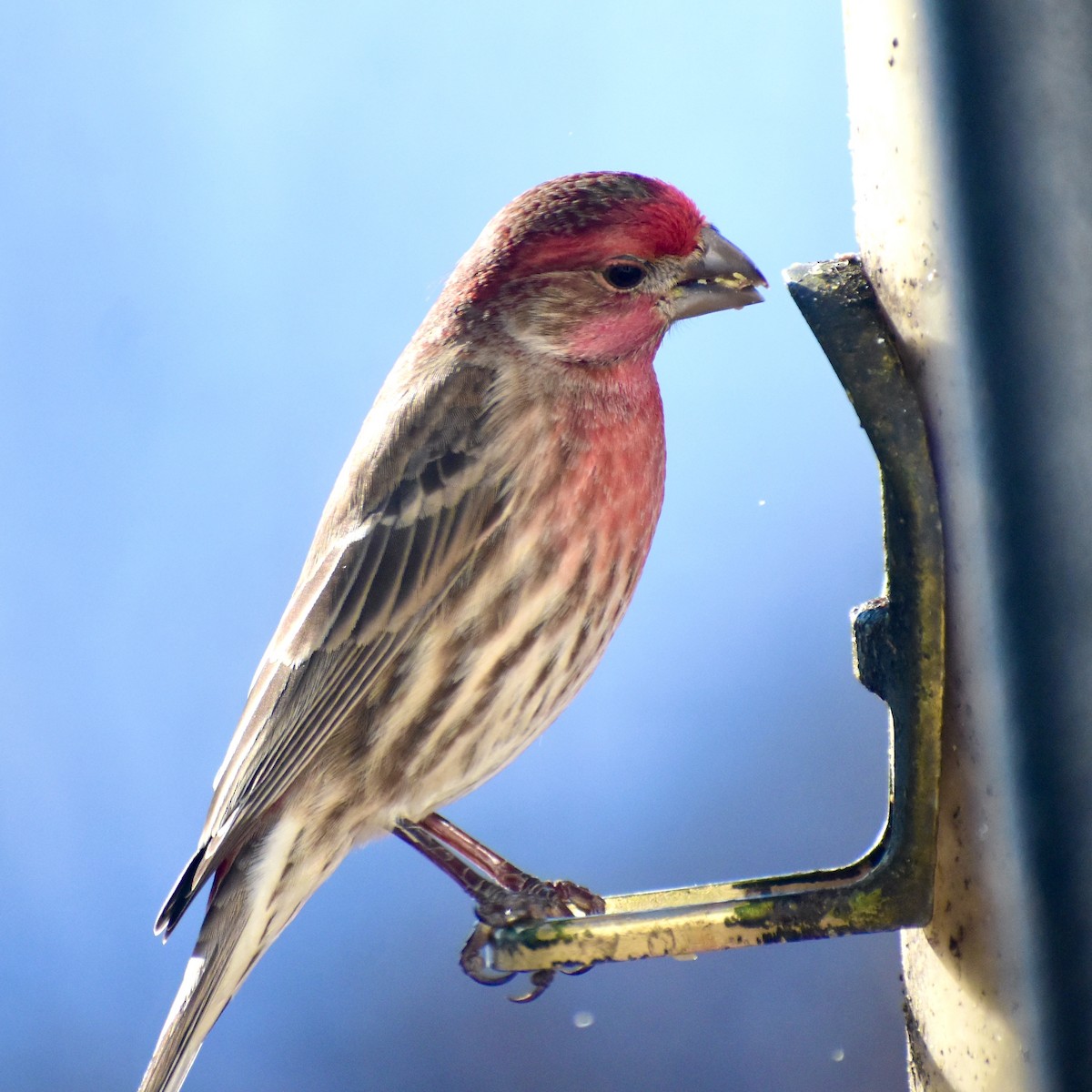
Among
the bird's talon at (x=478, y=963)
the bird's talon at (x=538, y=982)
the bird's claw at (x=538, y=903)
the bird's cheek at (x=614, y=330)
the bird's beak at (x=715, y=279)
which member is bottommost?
the bird's talon at (x=538, y=982)

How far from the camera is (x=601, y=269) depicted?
262cm

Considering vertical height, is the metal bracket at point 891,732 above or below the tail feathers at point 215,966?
above

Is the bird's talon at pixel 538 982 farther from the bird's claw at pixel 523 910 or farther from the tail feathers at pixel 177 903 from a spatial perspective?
the tail feathers at pixel 177 903

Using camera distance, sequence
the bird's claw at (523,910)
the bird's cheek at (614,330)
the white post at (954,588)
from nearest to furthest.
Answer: the white post at (954,588), the bird's claw at (523,910), the bird's cheek at (614,330)

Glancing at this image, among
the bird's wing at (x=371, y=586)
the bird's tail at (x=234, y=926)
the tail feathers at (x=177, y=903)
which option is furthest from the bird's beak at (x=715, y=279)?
the tail feathers at (x=177, y=903)

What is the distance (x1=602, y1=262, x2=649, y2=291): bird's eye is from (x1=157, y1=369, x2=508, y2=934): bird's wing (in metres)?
0.27

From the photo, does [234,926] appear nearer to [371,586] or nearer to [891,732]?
[371,586]

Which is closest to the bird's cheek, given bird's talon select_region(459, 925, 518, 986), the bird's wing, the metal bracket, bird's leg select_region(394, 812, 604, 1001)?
the bird's wing

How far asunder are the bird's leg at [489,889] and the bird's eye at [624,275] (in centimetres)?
101

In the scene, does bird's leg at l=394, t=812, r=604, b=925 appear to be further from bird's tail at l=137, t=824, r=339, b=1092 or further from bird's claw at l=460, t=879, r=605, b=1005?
bird's tail at l=137, t=824, r=339, b=1092

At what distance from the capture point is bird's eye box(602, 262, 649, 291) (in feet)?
8.59

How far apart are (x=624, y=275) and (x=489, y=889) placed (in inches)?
42.8

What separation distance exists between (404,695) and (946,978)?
968 millimetres

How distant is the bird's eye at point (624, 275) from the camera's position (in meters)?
2.62
